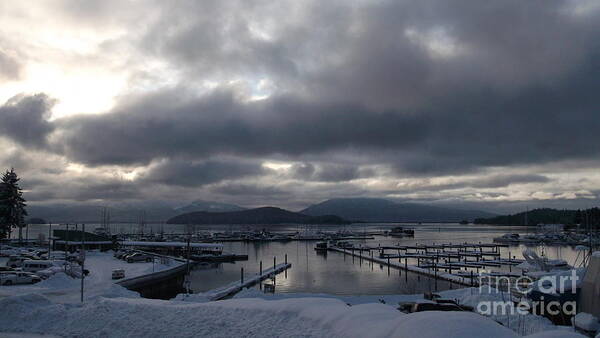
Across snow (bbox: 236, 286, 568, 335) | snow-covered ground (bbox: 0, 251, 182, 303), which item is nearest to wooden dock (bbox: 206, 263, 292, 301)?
snow (bbox: 236, 286, 568, 335)

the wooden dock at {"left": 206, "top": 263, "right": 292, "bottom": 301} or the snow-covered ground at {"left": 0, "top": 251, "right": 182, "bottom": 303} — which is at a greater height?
the snow-covered ground at {"left": 0, "top": 251, "right": 182, "bottom": 303}

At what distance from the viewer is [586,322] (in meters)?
18.0

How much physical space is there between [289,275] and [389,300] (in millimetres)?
29746

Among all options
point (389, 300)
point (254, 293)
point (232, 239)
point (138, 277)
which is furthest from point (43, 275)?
point (232, 239)

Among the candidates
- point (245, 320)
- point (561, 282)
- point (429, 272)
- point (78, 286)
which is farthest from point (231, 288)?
point (429, 272)

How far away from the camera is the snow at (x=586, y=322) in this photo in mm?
17781

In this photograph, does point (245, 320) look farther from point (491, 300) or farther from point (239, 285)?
point (239, 285)

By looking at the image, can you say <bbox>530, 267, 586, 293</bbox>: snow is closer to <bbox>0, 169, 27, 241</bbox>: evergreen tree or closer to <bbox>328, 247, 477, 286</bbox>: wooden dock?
<bbox>328, 247, 477, 286</bbox>: wooden dock

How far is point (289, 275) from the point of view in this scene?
59.0 m

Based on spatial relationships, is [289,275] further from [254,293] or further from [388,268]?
[254,293]

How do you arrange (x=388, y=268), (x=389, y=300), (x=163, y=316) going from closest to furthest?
(x=163, y=316) < (x=389, y=300) < (x=388, y=268)

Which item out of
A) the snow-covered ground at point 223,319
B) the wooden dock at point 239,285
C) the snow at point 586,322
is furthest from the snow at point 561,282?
the wooden dock at point 239,285

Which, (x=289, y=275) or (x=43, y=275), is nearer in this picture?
(x=43, y=275)

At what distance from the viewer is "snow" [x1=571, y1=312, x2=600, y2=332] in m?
17.8
